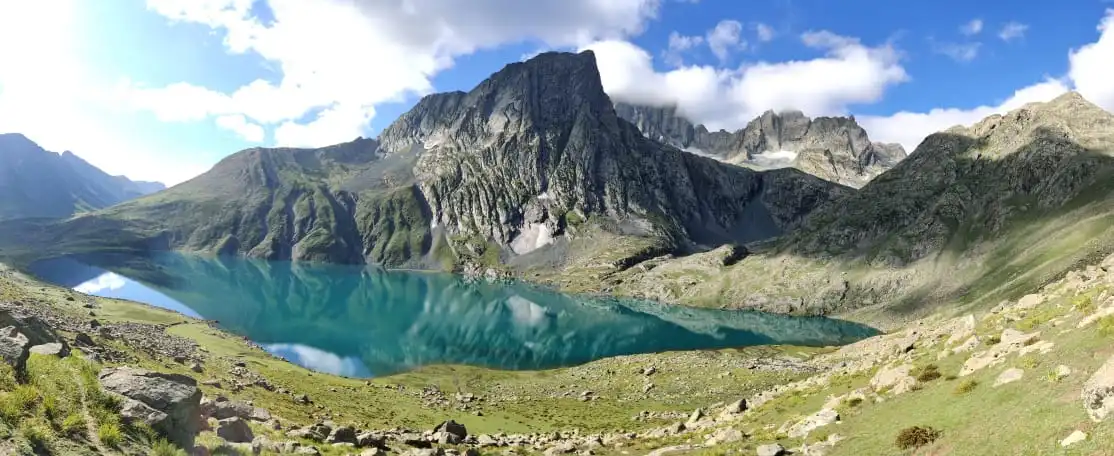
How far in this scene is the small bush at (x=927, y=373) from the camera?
2706 centimetres

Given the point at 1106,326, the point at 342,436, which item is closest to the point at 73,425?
the point at 342,436

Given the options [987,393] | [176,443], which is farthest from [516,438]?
[987,393]

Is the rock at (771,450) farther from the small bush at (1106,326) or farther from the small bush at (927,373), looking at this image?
the small bush at (1106,326)

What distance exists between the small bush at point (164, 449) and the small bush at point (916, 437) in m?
25.6

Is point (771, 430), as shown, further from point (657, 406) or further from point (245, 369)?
point (245, 369)

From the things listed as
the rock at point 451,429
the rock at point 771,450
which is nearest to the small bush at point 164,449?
the rock at point 451,429

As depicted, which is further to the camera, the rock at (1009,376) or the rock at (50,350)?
the rock at (1009,376)

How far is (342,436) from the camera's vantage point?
29.3m

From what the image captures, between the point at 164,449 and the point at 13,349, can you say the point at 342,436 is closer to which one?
the point at 164,449

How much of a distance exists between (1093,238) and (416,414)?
211937mm

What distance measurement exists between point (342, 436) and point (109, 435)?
1513cm

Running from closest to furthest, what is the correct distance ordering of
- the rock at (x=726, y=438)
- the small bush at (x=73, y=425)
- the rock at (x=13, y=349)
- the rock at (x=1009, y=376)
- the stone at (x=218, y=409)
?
the small bush at (x=73, y=425) → the rock at (x=13, y=349) → the rock at (x=1009, y=376) → the stone at (x=218, y=409) → the rock at (x=726, y=438)

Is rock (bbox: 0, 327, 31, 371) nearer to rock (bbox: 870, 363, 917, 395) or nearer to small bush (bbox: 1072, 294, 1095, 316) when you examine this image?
rock (bbox: 870, 363, 917, 395)

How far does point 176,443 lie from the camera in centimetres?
1742
